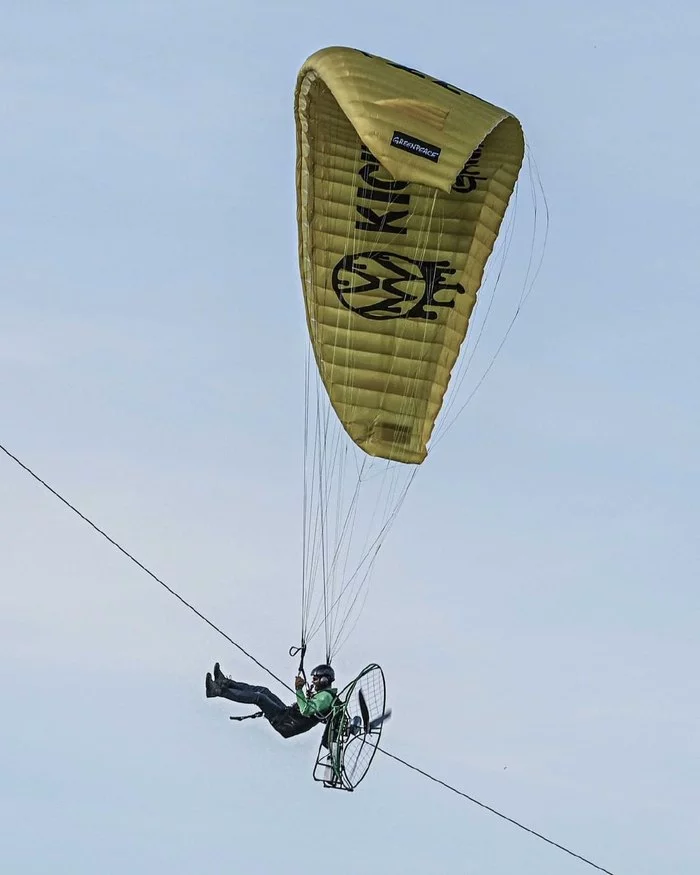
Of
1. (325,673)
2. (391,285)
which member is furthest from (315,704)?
(391,285)

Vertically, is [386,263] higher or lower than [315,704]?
higher

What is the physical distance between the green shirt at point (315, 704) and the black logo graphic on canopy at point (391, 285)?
4.84 meters

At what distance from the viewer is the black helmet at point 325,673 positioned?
1014 inches

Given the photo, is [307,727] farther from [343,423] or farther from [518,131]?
[518,131]

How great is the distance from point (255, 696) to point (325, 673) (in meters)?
0.74

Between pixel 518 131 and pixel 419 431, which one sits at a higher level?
pixel 518 131

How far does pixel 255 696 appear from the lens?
25750 millimetres

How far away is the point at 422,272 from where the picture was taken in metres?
28.4

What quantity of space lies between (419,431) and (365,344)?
118 cm

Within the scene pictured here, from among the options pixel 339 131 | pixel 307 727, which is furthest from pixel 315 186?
pixel 307 727

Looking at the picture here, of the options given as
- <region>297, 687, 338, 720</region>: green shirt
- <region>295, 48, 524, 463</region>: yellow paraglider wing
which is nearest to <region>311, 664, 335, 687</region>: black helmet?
<region>297, 687, 338, 720</region>: green shirt

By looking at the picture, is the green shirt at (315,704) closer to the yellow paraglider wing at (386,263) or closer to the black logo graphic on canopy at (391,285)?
the yellow paraglider wing at (386,263)

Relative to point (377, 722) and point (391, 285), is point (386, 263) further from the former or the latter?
point (377, 722)

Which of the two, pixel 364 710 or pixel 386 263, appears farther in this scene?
pixel 386 263
